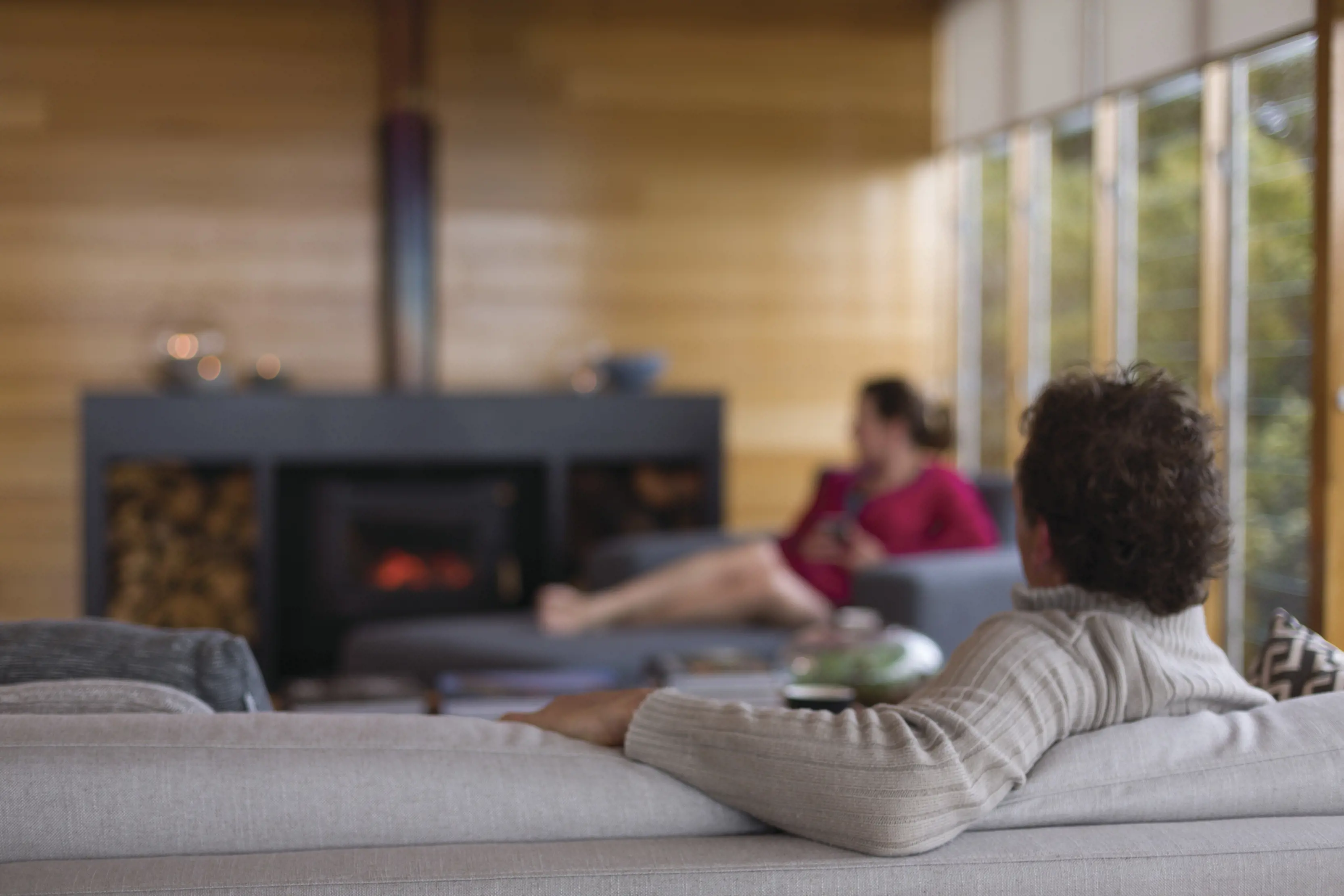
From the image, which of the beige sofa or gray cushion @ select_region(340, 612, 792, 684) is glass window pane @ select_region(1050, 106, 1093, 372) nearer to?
gray cushion @ select_region(340, 612, 792, 684)

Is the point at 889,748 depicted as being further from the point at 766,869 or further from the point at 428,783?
the point at 428,783

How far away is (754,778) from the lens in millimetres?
1360

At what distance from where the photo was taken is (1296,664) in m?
1.77

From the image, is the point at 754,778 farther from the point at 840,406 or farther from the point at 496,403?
the point at 840,406

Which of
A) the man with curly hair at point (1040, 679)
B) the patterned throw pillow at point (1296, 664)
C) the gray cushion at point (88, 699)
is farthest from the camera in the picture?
the patterned throw pillow at point (1296, 664)

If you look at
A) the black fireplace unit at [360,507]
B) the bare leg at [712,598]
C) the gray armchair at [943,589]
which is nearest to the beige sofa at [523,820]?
the gray armchair at [943,589]

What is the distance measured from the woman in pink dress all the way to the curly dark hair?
8.59ft

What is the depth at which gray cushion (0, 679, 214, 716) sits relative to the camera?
4.69 ft

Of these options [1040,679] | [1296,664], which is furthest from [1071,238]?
[1040,679]

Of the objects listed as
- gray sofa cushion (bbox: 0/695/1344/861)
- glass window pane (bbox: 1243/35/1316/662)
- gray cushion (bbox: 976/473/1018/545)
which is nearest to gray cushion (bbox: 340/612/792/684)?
gray cushion (bbox: 976/473/1018/545)

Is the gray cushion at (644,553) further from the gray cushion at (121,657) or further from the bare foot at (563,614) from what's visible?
the gray cushion at (121,657)

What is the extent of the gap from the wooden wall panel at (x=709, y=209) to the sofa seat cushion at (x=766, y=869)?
15.0 feet

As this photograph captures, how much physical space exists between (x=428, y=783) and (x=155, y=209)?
4.69 m

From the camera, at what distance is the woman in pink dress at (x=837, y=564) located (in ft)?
14.1
